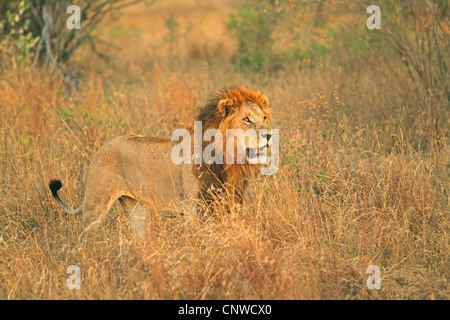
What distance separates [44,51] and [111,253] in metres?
8.09

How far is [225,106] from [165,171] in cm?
71

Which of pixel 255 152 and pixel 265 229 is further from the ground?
pixel 255 152

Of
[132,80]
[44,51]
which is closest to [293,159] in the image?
[132,80]

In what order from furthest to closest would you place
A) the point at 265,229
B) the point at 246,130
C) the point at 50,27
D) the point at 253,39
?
the point at 253,39
the point at 50,27
the point at 265,229
the point at 246,130

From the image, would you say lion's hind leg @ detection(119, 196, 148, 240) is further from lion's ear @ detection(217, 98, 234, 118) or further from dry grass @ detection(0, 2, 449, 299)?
lion's ear @ detection(217, 98, 234, 118)

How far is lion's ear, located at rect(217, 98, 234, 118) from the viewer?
4.14m

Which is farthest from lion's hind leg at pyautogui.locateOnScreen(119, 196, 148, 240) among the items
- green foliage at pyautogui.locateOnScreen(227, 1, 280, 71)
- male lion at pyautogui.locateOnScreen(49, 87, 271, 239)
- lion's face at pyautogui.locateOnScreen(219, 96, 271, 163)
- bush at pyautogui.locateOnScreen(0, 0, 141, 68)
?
bush at pyautogui.locateOnScreen(0, 0, 141, 68)

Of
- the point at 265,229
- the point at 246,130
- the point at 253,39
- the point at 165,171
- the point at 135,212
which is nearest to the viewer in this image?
the point at 246,130

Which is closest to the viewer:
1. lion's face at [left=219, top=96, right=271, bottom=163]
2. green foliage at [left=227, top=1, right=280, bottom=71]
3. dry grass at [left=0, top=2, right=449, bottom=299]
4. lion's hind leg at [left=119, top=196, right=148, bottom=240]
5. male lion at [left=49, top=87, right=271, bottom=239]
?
dry grass at [left=0, top=2, right=449, bottom=299]

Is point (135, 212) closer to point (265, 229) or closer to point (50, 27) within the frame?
point (265, 229)

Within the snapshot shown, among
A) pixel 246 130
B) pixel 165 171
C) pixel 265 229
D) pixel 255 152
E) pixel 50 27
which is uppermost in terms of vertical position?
pixel 50 27

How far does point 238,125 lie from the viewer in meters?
4.15

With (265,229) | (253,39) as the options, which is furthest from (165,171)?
(253,39)

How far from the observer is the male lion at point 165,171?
421 centimetres
